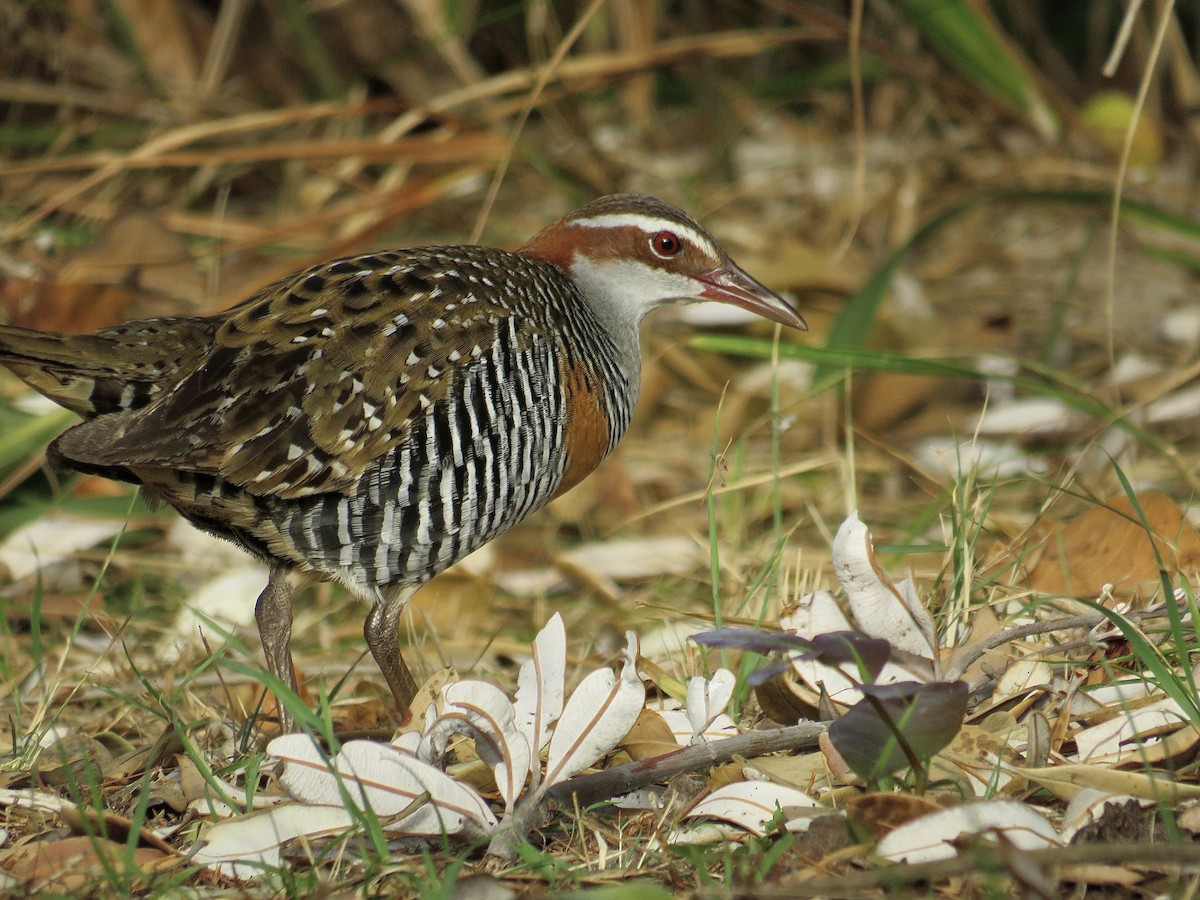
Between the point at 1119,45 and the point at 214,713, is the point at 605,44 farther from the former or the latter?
the point at 214,713

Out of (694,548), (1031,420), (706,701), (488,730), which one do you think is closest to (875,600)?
(706,701)

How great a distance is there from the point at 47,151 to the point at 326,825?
16.7 feet

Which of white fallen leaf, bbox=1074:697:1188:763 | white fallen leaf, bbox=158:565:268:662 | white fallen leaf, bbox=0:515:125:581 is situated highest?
white fallen leaf, bbox=1074:697:1188:763

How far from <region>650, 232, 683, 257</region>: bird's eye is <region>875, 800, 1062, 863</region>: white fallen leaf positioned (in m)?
2.18

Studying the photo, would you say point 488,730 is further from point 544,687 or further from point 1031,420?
point 1031,420

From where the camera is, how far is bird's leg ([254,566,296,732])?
11.6 feet

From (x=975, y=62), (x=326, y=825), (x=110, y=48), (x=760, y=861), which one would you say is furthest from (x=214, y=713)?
(x=110, y=48)

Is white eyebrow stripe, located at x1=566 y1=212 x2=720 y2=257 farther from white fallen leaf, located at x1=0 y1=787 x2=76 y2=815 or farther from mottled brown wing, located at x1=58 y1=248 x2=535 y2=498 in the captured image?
white fallen leaf, located at x1=0 y1=787 x2=76 y2=815

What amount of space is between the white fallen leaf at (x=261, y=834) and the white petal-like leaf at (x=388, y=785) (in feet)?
0.09

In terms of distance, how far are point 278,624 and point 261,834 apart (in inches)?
42.3

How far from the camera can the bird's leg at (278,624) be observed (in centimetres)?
353

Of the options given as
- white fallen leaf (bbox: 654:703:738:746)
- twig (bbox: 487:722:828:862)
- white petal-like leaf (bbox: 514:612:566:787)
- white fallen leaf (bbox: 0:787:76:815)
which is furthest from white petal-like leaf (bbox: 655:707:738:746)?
white fallen leaf (bbox: 0:787:76:815)

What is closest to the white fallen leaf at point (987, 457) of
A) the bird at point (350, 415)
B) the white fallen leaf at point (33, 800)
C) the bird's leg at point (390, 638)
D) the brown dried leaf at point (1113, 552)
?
the brown dried leaf at point (1113, 552)

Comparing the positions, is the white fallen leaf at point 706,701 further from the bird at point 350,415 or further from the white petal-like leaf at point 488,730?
the bird at point 350,415
